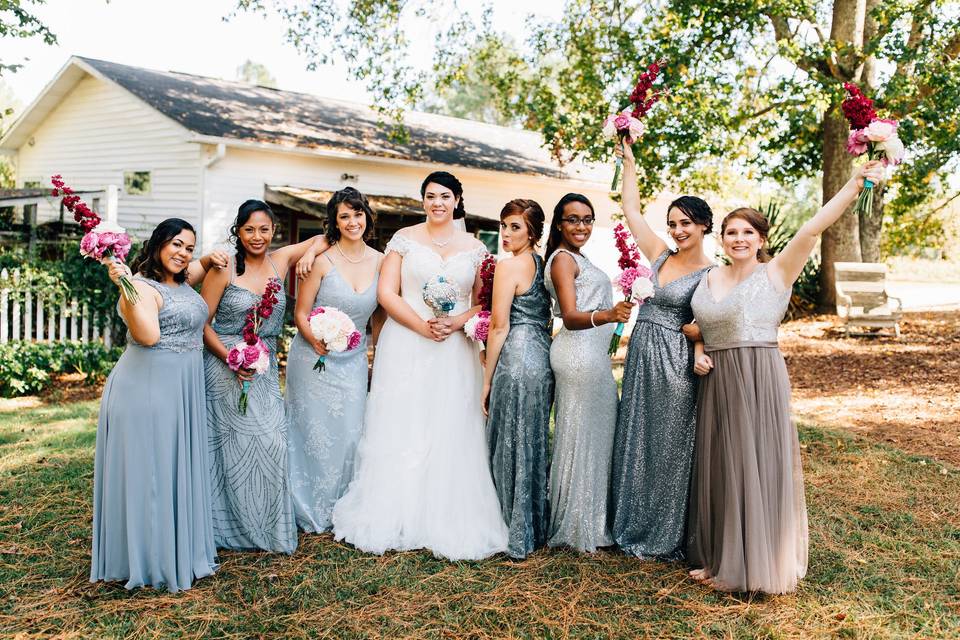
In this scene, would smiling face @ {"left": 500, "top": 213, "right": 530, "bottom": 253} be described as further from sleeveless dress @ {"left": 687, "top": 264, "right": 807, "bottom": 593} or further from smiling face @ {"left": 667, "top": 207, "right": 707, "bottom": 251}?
sleeveless dress @ {"left": 687, "top": 264, "right": 807, "bottom": 593}

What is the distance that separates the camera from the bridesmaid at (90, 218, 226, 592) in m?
4.13

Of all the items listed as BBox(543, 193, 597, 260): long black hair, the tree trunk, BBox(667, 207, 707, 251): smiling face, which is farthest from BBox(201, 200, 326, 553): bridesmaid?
the tree trunk

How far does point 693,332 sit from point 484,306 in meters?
1.39

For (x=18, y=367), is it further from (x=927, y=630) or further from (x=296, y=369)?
(x=927, y=630)

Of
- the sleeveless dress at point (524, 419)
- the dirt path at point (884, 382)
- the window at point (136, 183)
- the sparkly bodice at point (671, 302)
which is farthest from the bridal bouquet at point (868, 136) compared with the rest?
the window at point (136, 183)

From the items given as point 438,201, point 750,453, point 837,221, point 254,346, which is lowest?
point 750,453

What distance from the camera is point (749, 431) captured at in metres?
4.29

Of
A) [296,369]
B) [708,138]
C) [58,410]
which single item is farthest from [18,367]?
[708,138]

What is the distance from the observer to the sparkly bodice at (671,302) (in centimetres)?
469

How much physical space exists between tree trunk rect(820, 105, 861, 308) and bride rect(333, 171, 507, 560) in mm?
11306

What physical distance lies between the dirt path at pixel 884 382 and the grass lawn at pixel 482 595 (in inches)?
117

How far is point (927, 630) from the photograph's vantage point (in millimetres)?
3949

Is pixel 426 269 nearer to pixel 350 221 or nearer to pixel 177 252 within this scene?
pixel 350 221

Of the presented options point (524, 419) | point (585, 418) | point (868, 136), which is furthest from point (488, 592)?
point (868, 136)
